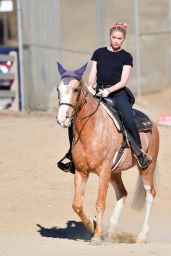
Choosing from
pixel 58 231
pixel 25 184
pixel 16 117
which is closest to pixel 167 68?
pixel 16 117

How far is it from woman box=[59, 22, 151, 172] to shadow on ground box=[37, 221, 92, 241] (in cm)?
164

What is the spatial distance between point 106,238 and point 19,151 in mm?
5054

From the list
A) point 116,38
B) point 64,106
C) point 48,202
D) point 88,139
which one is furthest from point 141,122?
point 48,202

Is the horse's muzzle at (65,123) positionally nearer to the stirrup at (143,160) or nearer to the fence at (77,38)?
the stirrup at (143,160)

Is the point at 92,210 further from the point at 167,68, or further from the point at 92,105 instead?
the point at 167,68

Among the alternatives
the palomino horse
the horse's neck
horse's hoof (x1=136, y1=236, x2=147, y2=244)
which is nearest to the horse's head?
the palomino horse

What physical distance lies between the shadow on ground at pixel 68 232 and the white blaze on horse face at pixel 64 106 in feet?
8.31

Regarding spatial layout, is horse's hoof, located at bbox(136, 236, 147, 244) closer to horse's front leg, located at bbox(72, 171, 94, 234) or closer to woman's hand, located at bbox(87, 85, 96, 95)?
horse's front leg, located at bbox(72, 171, 94, 234)

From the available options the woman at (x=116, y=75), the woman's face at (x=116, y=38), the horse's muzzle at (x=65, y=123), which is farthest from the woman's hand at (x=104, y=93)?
the horse's muzzle at (x=65, y=123)

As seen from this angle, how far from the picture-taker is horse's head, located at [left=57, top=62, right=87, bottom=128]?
10109 millimetres

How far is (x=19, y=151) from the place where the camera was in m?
16.7

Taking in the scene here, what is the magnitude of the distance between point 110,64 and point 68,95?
1271 mm

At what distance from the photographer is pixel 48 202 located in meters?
14.0

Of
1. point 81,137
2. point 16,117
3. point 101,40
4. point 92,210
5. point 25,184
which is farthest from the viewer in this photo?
point 101,40
